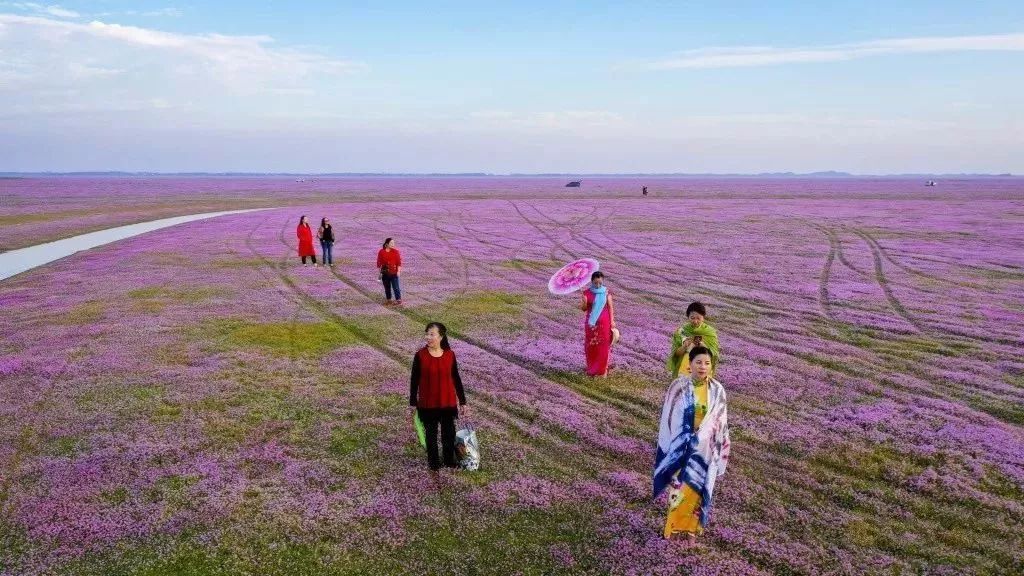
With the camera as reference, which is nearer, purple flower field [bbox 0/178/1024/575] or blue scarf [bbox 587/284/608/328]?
purple flower field [bbox 0/178/1024/575]

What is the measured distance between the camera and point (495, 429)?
1159cm

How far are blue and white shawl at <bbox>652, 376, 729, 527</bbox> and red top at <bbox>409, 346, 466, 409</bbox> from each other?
301cm

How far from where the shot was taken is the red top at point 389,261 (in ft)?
70.9

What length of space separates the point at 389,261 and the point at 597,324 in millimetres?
10111

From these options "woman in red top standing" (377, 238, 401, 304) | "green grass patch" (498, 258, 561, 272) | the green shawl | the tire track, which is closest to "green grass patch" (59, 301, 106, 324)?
the tire track

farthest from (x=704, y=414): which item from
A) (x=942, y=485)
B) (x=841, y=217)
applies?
(x=841, y=217)

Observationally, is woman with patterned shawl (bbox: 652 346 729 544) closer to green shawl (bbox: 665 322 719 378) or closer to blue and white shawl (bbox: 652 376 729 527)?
blue and white shawl (bbox: 652 376 729 527)

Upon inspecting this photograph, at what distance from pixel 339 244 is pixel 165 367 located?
25.7 m

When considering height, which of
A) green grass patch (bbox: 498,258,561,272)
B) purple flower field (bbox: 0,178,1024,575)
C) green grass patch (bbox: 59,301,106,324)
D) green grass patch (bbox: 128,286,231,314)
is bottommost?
purple flower field (bbox: 0,178,1024,575)

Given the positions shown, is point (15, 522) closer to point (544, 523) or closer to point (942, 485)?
point (544, 523)

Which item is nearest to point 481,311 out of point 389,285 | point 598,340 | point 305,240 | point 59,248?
point 389,285

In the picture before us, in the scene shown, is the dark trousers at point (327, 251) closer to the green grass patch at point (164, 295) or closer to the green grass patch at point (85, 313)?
the green grass patch at point (164, 295)

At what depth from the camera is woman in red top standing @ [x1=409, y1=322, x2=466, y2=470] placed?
29.4ft

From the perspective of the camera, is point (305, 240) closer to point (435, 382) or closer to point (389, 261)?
point (389, 261)
